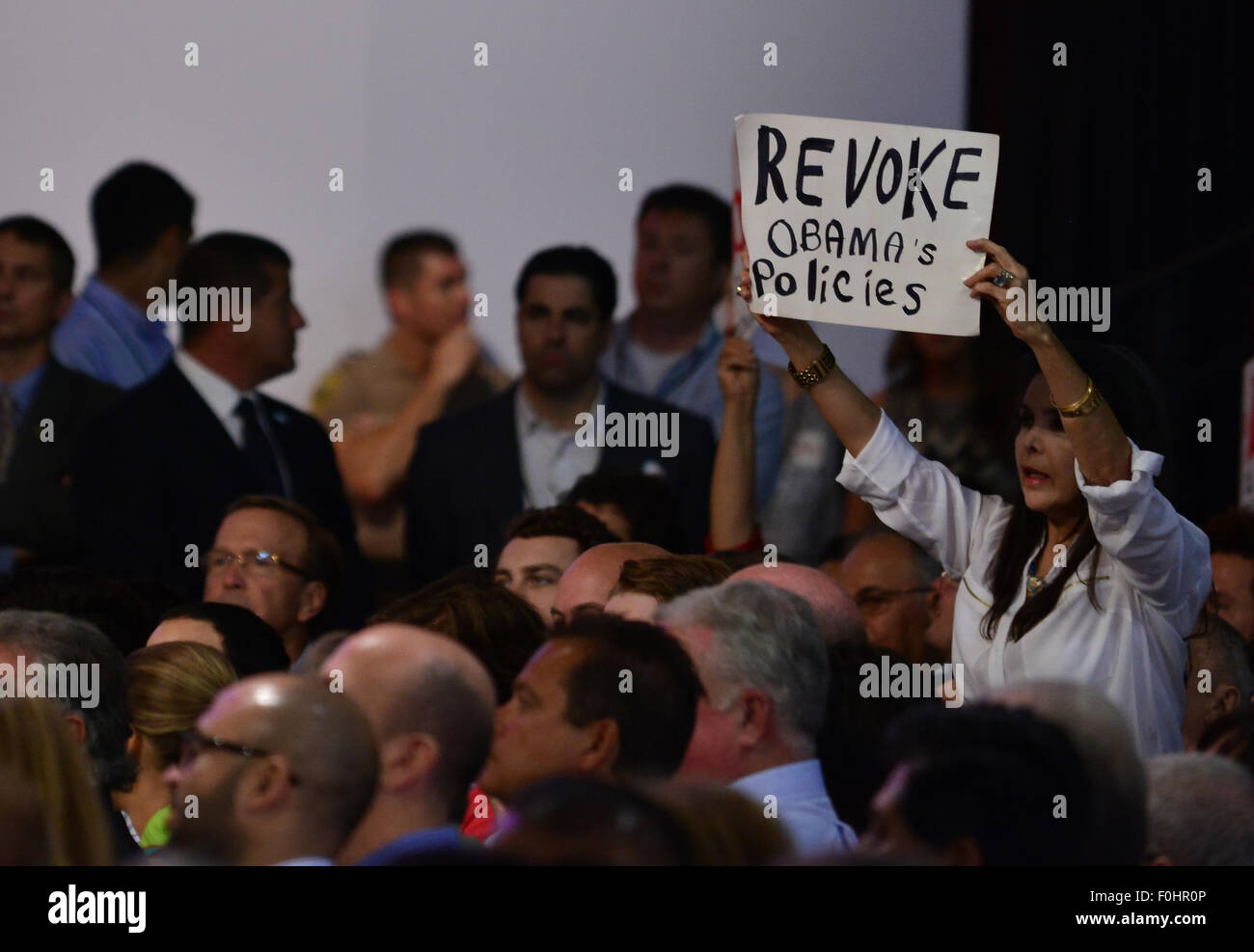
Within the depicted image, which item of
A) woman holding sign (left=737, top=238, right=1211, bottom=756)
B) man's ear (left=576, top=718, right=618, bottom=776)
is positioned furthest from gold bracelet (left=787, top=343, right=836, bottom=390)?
man's ear (left=576, top=718, right=618, bottom=776)

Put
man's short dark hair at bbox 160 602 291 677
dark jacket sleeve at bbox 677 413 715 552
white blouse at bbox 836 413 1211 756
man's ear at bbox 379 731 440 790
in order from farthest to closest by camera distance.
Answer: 1. dark jacket sleeve at bbox 677 413 715 552
2. man's short dark hair at bbox 160 602 291 677
3. white blouse at bbox 836 413 1211 756
4. man's ear at bbox 379 731 440 790

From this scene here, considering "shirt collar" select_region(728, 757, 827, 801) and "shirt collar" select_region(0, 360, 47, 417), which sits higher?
"shirt collar" select_region(0, 360, 47, 417)

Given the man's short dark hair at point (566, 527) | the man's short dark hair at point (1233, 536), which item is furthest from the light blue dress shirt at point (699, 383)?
the man's short dark hair at point (1233, 536)

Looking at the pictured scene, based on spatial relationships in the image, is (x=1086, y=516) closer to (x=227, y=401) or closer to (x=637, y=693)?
(x=637, y=693)

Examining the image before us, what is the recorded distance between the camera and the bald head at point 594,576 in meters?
4.46

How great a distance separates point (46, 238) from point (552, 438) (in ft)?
6.29

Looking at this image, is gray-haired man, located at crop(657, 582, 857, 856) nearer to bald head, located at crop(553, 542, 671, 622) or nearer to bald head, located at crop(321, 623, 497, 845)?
bald head, located at crop(321, 623, 497, 845)

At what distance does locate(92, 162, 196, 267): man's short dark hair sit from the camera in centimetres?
685

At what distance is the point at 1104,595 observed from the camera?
11.9ft

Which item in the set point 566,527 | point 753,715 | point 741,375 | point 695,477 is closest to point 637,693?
point 753,715

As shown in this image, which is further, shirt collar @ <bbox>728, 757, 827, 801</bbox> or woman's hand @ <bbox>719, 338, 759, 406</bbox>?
woman's hand @ <bbox>719, 338, 759, 406</bbox>

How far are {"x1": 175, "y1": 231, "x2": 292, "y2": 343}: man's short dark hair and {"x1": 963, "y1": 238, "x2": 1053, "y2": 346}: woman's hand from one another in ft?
11.3
